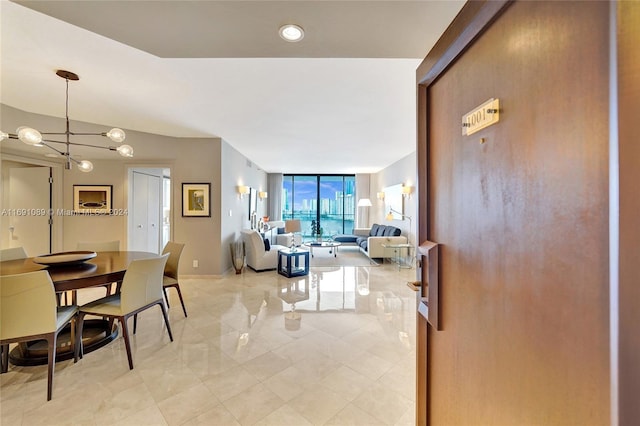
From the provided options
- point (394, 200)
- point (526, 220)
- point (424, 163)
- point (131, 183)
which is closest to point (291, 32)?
point (424, 163)

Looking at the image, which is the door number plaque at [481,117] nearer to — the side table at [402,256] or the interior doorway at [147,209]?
the side table at [402,256]

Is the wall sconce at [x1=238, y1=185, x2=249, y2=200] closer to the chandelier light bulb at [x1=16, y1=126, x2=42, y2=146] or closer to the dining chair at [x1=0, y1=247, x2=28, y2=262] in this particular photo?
the dining chair at [x1=0, y1=247, x2=28, y2=262]

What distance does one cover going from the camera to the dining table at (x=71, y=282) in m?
2.03

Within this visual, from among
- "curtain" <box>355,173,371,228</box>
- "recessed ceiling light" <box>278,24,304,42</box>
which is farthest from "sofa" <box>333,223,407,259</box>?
"recessed ceiling light" <box>278,24,304,42</box>

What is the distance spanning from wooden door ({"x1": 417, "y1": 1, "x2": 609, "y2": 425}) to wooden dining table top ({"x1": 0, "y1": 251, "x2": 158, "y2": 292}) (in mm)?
2562

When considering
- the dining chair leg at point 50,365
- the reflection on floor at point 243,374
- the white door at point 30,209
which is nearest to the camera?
the reflection on floor at point 243,374

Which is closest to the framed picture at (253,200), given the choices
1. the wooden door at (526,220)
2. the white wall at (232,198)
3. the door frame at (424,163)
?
the white wall at (232,198)

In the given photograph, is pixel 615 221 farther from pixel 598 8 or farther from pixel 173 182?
pixel 173 182

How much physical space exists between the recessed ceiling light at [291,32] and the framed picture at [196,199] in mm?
3928

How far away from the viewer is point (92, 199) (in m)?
4.70

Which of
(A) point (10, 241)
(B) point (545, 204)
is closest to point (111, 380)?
(B) point (545, 204)

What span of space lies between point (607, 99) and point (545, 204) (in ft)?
0.80

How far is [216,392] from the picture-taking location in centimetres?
184

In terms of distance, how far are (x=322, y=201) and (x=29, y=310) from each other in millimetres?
8432
